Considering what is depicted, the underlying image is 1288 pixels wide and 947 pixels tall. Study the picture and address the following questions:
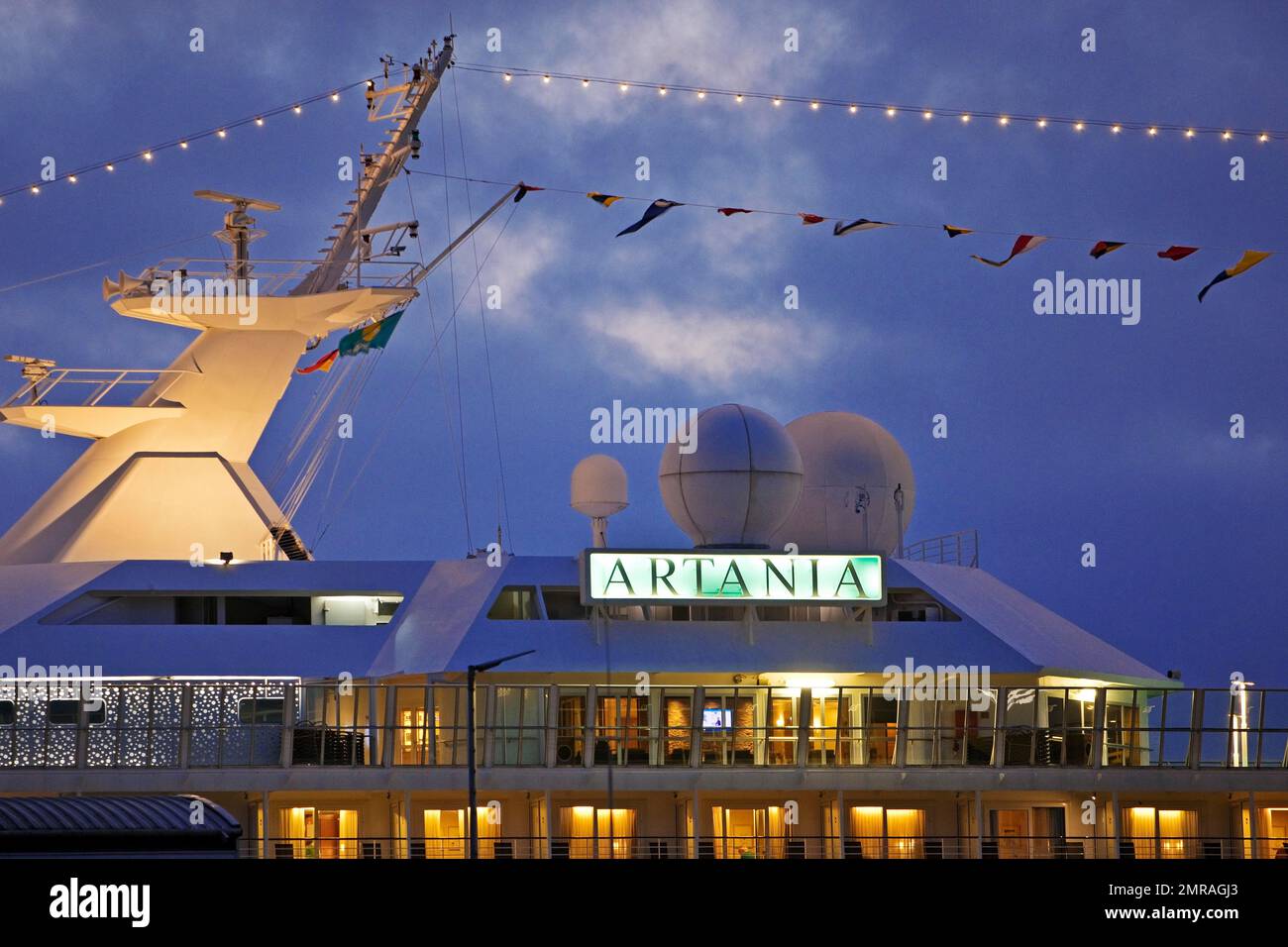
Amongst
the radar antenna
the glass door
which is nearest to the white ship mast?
the radar antenna

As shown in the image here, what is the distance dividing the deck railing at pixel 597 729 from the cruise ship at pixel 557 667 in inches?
3.1

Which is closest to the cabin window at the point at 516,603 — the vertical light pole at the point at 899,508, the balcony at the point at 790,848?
the balcony at the point at 790,848

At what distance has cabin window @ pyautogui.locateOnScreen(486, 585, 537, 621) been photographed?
42.1 metres

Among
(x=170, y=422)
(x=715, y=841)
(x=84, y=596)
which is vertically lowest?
(x=715, y=841)

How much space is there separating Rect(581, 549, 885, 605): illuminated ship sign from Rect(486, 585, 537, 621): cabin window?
2138mm

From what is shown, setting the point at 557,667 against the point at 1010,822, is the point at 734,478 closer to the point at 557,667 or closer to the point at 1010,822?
the point at 557,667

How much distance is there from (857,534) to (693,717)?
10.0 metres

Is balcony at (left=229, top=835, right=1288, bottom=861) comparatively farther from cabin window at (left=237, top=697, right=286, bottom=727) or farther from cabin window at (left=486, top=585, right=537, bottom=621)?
cabin window at (left=486, top=585, right=537, bottom=621)

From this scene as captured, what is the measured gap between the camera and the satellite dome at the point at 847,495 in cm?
4622

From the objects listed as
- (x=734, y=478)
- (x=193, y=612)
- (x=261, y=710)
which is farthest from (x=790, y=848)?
(x=193, y=612)

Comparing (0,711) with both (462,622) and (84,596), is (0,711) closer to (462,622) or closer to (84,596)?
(84,596)

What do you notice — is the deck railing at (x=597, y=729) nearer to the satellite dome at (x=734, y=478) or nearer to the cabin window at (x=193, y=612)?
the cabin window at (x=193, y=612)
